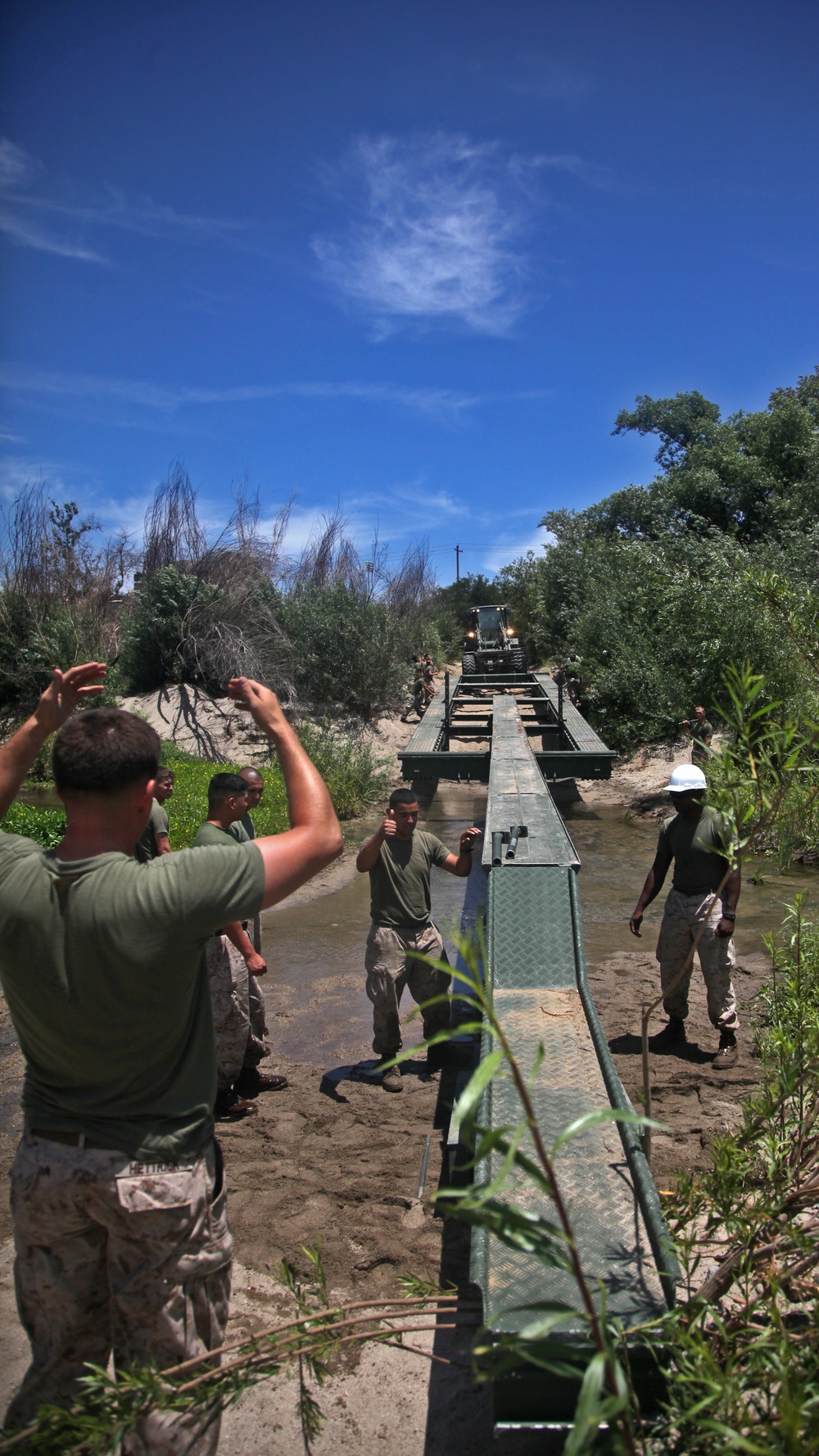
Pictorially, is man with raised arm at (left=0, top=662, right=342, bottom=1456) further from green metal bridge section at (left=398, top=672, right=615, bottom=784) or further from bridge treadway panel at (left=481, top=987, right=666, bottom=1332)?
green metal bridge section at (left=398, top=672, right=615, bottom=784)

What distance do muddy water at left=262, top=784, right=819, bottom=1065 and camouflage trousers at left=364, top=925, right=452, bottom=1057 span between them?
1.45 feet

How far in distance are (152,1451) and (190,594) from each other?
2087cm

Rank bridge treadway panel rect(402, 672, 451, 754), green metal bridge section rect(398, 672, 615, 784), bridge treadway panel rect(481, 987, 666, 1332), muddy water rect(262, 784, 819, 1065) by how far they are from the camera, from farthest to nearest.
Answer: bridge treadway panel rect(402, 672, 451, 754), green metal bridge section rect(398, 672, 615, 784), muddy water rect(262, 784, 819, 1065), bridge treadway panel rect(481, 987, 666, 1332)

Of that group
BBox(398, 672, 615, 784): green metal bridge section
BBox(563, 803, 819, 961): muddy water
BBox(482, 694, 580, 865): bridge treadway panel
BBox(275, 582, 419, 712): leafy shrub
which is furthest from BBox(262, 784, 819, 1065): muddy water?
BBox(275, 582, 419, 712): leafy shrub

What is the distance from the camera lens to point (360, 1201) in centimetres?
369

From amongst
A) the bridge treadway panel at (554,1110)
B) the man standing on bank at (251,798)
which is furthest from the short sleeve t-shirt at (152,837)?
the bridge treadway panel at (554,1110)

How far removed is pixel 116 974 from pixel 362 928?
675 centimetres

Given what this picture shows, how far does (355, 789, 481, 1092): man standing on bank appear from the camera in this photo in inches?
189

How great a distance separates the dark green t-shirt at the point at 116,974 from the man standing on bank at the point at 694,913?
11.6 ft

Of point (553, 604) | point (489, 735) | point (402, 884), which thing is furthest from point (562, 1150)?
point (553, 604)

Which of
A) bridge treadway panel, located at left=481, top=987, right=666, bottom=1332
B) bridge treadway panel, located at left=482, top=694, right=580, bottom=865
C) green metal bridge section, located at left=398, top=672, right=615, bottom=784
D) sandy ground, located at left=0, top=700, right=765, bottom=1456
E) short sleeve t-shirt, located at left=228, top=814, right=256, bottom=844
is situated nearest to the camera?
bridge treadway panel, located at left=481, top=987, right=666, bottom=1332

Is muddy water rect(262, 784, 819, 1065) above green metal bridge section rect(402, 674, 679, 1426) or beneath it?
beneath

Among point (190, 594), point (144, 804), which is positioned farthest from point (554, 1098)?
point (190, 594)

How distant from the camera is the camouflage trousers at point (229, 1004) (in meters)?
4.24
